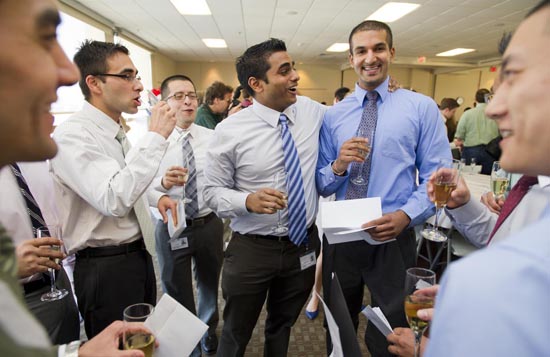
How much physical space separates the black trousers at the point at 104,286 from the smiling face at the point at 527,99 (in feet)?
5.27

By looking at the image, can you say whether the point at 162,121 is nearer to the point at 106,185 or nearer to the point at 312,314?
the point at 106,185

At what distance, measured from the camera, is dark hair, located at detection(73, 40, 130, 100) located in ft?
5.60

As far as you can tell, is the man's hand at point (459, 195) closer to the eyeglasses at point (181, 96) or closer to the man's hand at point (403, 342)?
the man's hand at point (403, 342)

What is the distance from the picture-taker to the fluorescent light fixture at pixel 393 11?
21.4ft

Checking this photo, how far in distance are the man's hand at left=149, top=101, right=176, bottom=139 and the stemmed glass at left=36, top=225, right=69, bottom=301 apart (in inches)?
23.5

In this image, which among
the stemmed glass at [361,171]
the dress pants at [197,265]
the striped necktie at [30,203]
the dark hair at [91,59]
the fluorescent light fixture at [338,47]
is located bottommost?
the dress pants at [197,265]

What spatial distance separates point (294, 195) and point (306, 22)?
745 cm

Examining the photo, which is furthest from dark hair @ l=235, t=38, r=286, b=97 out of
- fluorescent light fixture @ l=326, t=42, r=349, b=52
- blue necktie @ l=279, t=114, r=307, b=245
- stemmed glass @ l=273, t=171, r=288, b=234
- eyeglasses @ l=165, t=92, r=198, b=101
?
fluorescent light fixture @ l=326, t=42, r=349, b=52

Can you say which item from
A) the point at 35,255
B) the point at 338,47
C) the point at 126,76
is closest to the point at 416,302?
the point at 35,255

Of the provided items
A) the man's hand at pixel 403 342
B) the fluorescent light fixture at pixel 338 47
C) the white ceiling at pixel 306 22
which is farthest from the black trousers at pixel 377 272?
the fluorescent light fixture at pixel 338 47

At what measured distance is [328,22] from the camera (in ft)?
26.3

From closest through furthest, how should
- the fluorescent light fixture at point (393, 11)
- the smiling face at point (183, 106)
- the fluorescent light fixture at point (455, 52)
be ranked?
the smiling face at point (183, 106) < the fluorescent light fixture at point (393, 11) < the fluorescent light fixture at point (455, 52)

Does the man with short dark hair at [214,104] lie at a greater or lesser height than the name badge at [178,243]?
greater

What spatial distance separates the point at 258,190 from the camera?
5.84 ft
